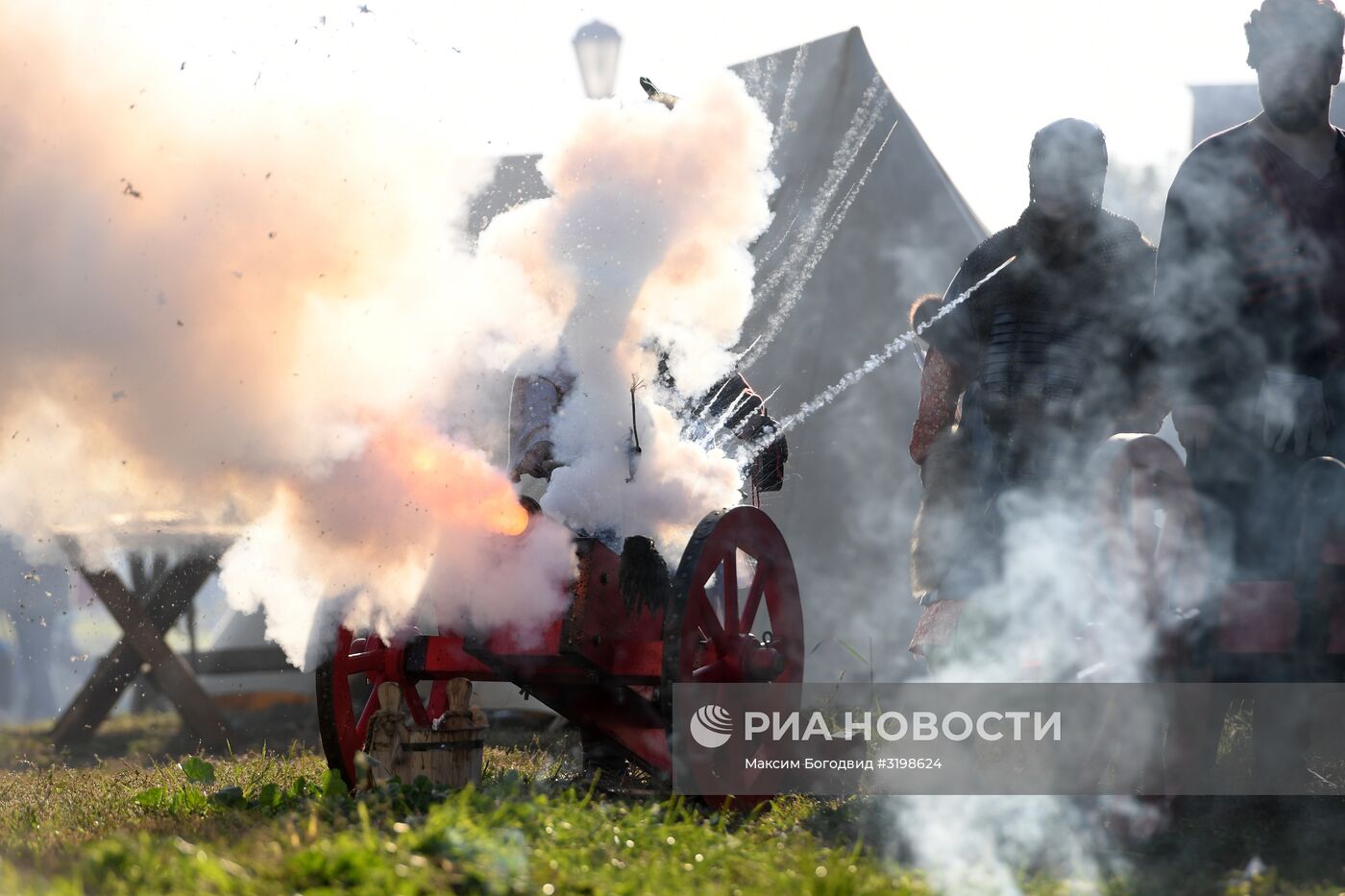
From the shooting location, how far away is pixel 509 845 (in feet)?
8.89

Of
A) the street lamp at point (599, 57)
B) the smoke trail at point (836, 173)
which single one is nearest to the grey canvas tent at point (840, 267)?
the smoke trail at point (836, 173)

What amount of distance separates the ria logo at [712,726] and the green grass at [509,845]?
206 millimetres

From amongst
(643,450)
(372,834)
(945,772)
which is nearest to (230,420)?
(643,450)

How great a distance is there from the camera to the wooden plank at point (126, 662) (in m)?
6.98

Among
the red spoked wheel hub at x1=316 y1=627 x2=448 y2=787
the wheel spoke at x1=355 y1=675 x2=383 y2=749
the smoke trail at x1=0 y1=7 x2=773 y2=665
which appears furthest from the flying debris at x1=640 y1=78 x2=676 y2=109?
the wheel spoke at x1=355 y1=675 x2=383 y2=749

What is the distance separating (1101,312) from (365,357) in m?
2.49

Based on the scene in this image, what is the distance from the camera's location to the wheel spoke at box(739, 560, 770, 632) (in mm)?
4270

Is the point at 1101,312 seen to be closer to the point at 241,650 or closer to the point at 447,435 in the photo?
the point at 447,435

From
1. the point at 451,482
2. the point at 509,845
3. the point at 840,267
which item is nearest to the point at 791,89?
the point at 840,267

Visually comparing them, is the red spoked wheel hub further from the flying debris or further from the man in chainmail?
the flying debris

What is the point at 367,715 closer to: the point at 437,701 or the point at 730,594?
the point at 437,701

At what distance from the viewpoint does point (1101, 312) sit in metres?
4.43

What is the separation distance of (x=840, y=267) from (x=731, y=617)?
10.7 feet

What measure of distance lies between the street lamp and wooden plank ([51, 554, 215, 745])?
3.36m
